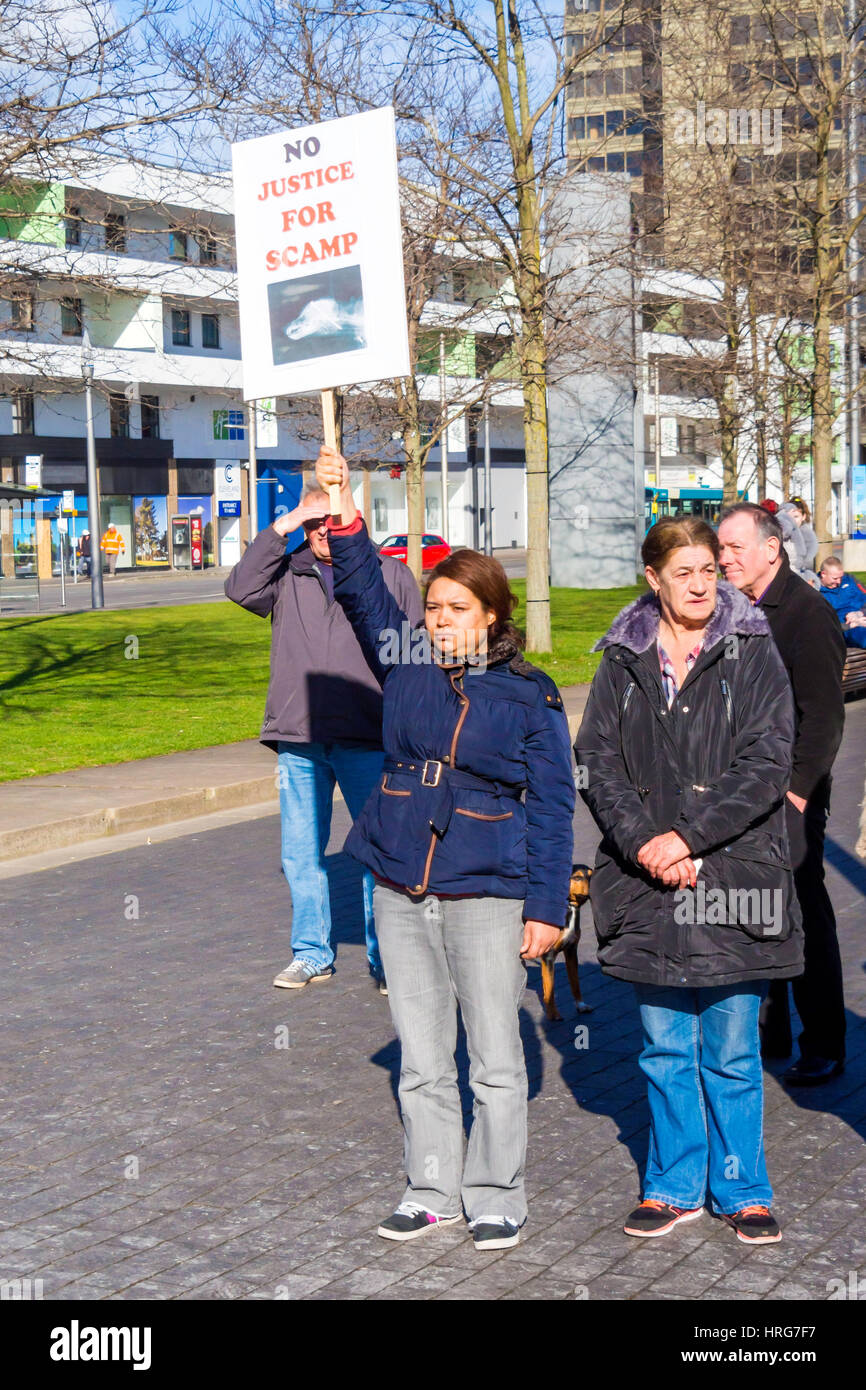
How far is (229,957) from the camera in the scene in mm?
7809

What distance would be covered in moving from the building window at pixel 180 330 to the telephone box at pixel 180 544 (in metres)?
6.51

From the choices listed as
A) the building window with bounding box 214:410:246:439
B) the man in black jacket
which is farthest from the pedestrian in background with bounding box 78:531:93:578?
the man in black jacket

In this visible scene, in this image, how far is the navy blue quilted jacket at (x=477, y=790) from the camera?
14.1 ft

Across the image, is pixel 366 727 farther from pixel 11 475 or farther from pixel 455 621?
pixel 11 475

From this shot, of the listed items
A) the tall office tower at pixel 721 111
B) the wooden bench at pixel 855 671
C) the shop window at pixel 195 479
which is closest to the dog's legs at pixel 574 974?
the wooden bench at pixel 855 671

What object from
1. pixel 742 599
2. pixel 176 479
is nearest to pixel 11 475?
pixel 176 479

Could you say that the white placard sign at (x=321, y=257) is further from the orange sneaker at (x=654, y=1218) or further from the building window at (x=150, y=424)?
the building window at (x=150, y=424)

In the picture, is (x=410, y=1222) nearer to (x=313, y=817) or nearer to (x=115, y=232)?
(x=313, y=817)

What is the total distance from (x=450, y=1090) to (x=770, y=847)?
1071 mm

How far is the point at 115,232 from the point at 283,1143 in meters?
9.68

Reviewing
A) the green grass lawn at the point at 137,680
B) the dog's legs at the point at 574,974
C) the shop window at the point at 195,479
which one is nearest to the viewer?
the dog's legs at the point at 574,974

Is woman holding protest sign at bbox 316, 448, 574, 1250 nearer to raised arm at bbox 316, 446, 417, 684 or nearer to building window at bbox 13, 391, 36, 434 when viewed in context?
raised arm at bbox 316, 446, 417, 684

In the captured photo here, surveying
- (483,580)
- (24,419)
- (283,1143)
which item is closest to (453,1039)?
(283,1143)
